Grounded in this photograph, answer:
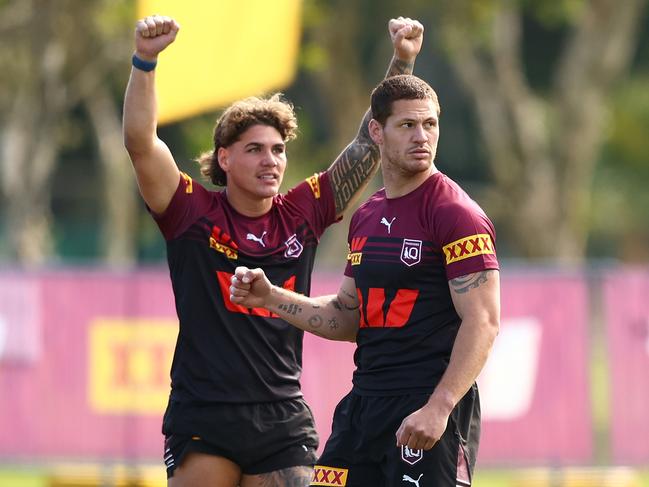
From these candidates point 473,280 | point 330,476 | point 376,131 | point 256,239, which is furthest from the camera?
point 256,239

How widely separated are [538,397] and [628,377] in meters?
0.80

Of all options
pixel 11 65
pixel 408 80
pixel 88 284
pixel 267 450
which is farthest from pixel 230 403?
pixel 11 65

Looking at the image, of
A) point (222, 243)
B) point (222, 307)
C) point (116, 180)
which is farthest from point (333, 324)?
point (116, 180)

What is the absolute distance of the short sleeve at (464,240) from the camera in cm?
554

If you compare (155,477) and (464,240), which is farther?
(155,477)

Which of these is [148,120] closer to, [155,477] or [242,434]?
[242,434]

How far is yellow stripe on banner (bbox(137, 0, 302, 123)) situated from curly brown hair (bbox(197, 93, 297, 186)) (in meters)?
2.65

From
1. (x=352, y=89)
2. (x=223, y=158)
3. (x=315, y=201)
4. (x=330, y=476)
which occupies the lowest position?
(x=330, y=476)

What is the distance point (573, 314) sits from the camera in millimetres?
12344

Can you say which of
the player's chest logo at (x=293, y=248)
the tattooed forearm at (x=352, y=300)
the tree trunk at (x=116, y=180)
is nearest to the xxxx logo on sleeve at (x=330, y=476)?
the tattooed forearm at (x=352, y=300)

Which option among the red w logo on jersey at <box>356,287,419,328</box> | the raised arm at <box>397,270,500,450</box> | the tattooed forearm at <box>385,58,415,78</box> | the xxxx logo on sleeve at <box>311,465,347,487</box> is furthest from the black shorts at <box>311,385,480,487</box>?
the tattooed forearm at <box>385,58,415,78</box>

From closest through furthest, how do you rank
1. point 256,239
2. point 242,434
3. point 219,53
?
point 242,434, point 256,239, point 219,53

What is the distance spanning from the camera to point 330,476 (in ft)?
19.1

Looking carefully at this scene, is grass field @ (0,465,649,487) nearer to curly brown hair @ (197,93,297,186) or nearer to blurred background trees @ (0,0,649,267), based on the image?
curly brown hair @ (197,93,297,186)
